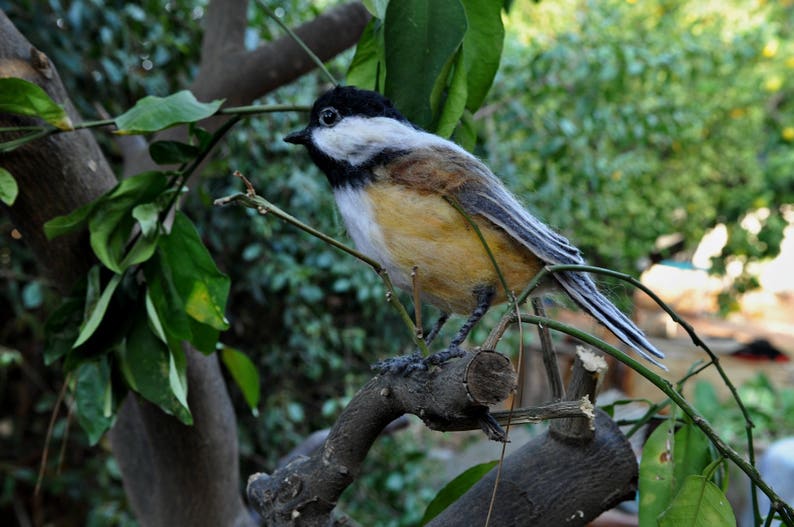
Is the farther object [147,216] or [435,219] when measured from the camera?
[147,216]

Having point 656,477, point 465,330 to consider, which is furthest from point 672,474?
point 465,330

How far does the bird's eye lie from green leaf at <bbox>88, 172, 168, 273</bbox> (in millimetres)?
292

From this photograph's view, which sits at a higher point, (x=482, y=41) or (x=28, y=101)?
(x=482, y=41)

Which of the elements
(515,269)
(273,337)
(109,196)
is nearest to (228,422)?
(109,196)

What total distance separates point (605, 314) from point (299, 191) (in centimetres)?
132

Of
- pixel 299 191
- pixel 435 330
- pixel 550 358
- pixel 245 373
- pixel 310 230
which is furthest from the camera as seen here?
pixel 299 191

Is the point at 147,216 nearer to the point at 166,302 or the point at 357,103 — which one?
the point at 166,302

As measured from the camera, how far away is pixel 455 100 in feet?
2.87

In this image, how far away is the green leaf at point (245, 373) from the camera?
1.21m

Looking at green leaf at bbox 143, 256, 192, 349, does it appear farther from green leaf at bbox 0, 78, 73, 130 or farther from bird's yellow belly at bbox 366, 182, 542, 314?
bird's yellow belly at bbox 366, 182, 542, 314

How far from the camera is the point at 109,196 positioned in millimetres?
950

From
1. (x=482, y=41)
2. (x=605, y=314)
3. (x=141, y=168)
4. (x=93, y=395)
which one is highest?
(x=482, y=41)

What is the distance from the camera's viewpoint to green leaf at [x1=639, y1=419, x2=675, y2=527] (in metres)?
0.78

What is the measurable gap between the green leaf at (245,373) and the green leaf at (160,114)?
43 cm
